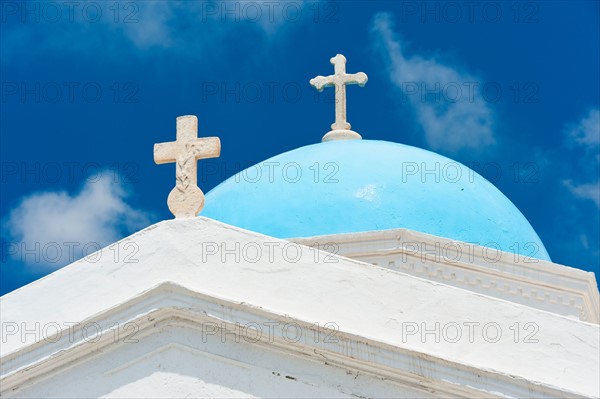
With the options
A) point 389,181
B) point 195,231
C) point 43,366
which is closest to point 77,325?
point 43,366

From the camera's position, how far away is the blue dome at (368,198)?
12.1 metres

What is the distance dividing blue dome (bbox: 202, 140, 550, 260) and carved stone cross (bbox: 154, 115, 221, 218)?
3.51 metres

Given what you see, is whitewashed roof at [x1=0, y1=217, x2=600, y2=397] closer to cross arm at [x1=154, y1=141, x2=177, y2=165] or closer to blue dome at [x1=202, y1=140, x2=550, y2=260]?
cross arm at [x1=154, y1=141, x2=177, y2=165]

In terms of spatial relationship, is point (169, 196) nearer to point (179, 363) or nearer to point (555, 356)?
point (179, 363)

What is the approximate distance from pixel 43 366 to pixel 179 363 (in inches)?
35.9

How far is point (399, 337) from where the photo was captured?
771cm

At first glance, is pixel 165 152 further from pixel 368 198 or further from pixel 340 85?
pixel 340 85

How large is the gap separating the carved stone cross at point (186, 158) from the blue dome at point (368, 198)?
138 inches

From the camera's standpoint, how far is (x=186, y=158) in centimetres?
861

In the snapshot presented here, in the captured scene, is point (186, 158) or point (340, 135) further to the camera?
point (340, 135)

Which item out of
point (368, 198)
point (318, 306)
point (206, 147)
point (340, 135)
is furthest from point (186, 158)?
point (340, 135)

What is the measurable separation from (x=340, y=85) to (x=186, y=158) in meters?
6.36

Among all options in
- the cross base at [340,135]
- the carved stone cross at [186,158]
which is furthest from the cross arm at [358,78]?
the carved stone cross at [186,158]

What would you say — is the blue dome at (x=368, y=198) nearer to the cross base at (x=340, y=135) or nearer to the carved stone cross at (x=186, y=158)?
the cross base at (x=340, y=135)
